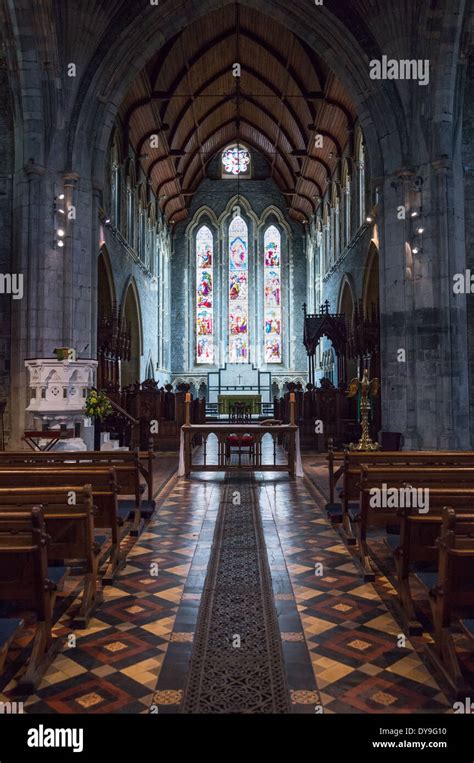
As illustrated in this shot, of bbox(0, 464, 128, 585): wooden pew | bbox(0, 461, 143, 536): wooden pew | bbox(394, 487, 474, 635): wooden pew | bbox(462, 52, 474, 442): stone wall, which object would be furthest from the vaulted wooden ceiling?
bbox(394, 487, 474, 635): wooden pew

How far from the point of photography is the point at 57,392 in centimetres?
876

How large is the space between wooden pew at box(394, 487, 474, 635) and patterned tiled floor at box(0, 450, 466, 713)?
13 cm

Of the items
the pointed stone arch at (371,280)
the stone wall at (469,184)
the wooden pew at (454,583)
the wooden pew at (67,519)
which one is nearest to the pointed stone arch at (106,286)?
the pointed stone arch at (371,280)

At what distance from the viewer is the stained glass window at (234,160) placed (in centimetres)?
2742

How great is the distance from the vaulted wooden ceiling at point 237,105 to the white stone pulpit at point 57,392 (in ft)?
38.0

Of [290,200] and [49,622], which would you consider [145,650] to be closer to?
[49,622]

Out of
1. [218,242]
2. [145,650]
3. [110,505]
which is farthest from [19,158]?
[218,242]

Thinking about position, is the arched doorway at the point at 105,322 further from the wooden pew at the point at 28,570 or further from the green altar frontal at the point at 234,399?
the wooden pew at the point at 28,570

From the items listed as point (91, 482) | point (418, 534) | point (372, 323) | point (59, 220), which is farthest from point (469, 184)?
point (91, 482)

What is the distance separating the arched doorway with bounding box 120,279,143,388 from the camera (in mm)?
19453

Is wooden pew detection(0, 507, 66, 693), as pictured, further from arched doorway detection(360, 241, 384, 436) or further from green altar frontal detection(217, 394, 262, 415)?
green altar frontal detection(217, 394, 262, 415)

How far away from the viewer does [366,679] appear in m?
2.74

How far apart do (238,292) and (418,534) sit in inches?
970

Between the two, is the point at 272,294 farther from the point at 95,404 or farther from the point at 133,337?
the point at 95,404
